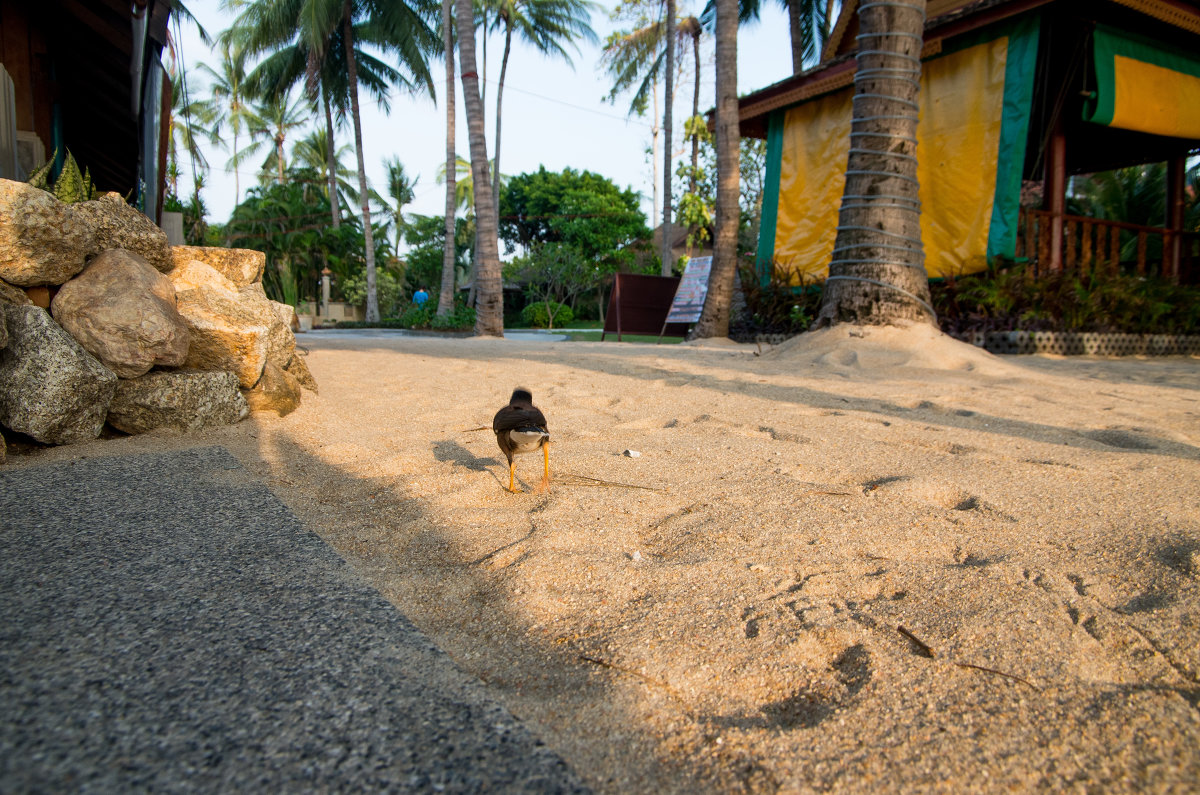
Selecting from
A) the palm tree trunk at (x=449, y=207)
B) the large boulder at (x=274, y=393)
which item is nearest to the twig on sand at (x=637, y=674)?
the large boulder at (x=274, y=393)

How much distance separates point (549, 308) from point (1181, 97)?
60.7 ft

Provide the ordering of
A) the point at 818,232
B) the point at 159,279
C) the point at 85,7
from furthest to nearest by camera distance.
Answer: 1. the point at 818,232
2. the point at 85,7
3. the point at 159,279

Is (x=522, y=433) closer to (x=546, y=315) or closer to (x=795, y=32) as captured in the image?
(x=795, y=32)

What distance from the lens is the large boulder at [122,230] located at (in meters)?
2.99

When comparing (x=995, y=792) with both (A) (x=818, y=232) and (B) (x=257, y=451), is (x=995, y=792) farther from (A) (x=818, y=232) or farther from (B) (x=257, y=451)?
(A) (x=818, y=232)

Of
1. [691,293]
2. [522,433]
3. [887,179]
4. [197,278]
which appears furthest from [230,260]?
[691,293]

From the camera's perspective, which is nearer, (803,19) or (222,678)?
(222,678)

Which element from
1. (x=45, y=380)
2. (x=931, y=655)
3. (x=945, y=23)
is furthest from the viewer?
(x=945, y=23)

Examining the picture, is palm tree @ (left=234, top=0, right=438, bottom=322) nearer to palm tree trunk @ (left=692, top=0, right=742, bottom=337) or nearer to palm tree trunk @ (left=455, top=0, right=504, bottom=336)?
palm tree trunk @ (left=455, top=0, right=504, bottom=336)

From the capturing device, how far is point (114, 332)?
9.05 ft

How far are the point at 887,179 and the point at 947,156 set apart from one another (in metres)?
2.45

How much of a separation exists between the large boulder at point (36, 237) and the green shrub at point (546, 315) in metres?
21.9

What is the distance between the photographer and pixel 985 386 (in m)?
4.06

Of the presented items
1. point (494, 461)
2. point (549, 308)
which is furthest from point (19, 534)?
point (549, 308)
